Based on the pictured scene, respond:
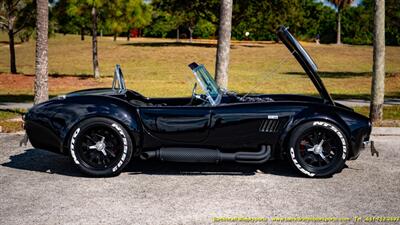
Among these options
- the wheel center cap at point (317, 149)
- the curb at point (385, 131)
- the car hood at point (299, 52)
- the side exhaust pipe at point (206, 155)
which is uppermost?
the car hood at point (299, 52)

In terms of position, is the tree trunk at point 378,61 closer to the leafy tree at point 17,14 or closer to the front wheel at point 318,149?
the front wheel at point 318,149

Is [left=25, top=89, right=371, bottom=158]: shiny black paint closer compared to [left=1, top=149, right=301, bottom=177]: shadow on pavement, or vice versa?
[left=25, top=89, right=371, bottom=158]: shiny black paint

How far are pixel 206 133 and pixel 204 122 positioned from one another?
12cm

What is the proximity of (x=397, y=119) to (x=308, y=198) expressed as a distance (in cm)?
570

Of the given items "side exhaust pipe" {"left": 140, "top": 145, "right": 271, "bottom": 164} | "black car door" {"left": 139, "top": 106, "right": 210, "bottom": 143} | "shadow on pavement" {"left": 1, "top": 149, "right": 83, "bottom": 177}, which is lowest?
"shadow on pavement" {"left": 1, "top": 149, "right": 83, "bottom": 177}

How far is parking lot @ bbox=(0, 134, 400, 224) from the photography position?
13.6 feet

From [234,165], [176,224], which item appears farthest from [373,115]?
[176,224]

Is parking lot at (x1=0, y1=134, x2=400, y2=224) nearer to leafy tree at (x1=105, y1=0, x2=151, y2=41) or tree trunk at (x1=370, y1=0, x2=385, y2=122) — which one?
tree trunk at (x1=370, y1=0, x2=385, y2=122)

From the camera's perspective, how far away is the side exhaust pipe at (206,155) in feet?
17.5

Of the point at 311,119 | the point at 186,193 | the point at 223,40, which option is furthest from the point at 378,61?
the point at 186,193

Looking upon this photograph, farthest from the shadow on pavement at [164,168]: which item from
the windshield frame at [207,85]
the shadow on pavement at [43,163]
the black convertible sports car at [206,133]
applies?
the windshield frame at [207,85]

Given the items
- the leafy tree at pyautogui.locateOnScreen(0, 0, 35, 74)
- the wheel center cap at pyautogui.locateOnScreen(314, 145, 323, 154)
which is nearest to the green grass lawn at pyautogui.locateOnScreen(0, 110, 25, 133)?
the wheel center cap at pyautogui.locateOnScreen(314, 145, 323, 154)

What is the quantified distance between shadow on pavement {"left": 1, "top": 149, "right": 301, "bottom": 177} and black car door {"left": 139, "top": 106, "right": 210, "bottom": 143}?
515mm

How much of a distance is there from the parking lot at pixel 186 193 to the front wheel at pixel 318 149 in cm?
15
